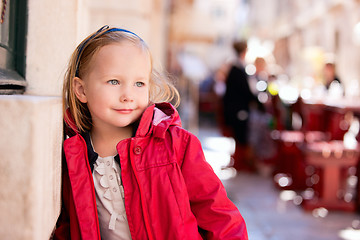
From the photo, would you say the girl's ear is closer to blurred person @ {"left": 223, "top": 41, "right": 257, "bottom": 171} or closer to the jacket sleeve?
the jacket sleeve

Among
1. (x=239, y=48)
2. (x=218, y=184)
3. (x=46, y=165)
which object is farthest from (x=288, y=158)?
(x=46, y=165)

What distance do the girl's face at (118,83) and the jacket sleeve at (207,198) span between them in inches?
8.9

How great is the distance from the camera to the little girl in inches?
50.5

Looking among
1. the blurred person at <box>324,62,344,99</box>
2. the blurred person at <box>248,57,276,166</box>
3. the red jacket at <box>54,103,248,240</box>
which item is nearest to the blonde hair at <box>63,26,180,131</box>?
the red jacket at <box>54,103,248,240</box>

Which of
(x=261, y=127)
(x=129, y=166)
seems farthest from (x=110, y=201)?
(x=261, y=127)

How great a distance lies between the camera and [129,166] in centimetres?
131

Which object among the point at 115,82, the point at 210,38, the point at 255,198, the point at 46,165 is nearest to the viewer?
the point at 46,165

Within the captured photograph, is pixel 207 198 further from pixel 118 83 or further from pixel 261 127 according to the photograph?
pixel 261 127

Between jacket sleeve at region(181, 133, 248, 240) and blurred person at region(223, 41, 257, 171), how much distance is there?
15.2ft

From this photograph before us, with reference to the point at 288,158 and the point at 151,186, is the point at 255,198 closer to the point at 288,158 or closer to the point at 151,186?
the point at 288,158

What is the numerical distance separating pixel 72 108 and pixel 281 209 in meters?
3.56

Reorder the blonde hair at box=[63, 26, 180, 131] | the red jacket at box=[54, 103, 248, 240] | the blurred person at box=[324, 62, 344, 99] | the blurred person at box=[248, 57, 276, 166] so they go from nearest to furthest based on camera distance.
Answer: the red jacket at box=[54, 103, 248, 240], the blonde hair at box=[63, 26, 180, 131], the blurred person at box=[248, 57, 276, 166], the blurred person at box=[324, 62, 344, 99]

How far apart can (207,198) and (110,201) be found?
32 centimetres

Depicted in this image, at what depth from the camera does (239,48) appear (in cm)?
A: 587
